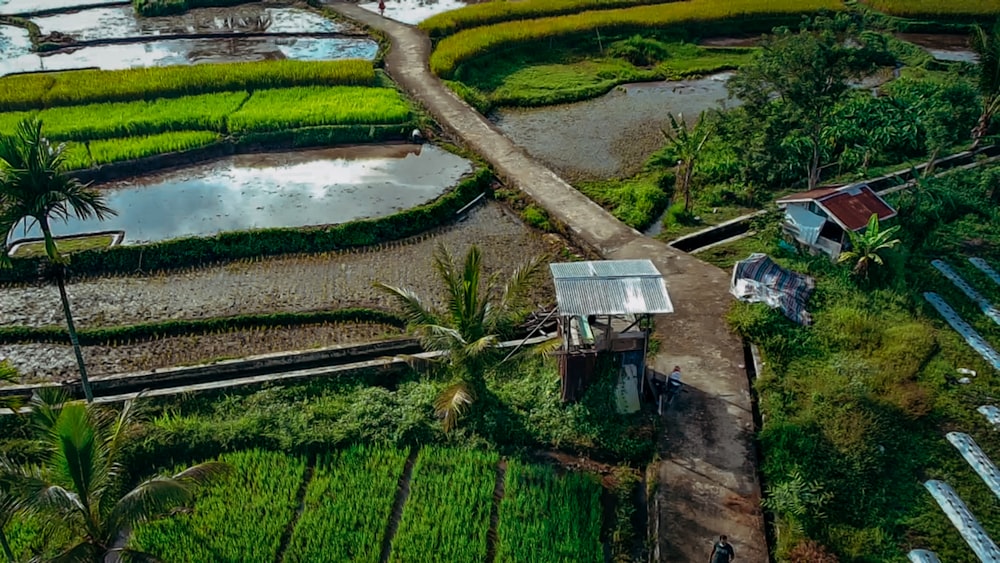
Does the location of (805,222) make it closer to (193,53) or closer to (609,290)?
(609,290)

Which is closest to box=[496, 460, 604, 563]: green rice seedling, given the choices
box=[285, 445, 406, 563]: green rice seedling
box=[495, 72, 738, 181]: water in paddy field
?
box=[285, 445, 406, 563]: green rice seedling

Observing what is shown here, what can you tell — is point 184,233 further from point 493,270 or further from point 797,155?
point 797,155

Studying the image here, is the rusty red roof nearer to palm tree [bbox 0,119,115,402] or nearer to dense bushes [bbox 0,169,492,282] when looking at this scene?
dense bushes [bbox 0,169,492,282]

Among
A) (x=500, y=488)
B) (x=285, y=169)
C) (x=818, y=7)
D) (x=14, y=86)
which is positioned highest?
(x=818, y=7)

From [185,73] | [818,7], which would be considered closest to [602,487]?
[185,73]

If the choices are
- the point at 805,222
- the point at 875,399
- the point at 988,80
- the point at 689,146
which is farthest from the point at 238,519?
the point at 988,80
